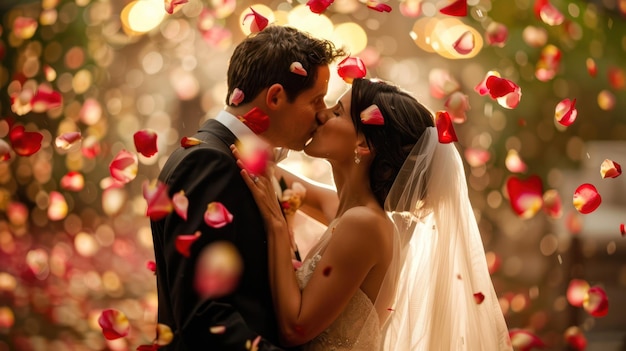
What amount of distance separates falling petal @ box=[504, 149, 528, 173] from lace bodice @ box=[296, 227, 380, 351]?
4.32 meters

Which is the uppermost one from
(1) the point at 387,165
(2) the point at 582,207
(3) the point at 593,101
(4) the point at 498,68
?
(1) the point at 387,165

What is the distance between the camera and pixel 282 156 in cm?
293

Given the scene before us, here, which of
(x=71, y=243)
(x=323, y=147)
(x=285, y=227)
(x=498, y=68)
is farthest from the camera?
(x=71, y=243)

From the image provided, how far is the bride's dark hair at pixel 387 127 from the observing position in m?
2.71

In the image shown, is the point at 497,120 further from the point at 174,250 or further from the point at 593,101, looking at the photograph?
the point at 174,250

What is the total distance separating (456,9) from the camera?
9.24 ft

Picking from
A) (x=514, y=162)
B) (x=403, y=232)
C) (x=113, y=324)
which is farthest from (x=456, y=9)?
(x=514, y=162)

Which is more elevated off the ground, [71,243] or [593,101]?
[593,101]

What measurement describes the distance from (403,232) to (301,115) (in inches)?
21.6

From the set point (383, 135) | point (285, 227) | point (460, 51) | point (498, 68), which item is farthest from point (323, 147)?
point (498, 68)

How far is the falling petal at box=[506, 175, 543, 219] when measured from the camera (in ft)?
14.6

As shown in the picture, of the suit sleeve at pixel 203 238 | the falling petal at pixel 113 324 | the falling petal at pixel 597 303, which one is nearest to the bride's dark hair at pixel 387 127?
the suit sleeve at pixel 203 238

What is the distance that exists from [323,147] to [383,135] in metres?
0.21

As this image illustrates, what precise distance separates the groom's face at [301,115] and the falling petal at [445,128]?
400 mm
